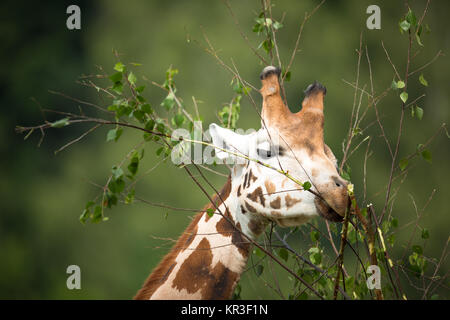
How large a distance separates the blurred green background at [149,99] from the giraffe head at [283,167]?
17.2 feet

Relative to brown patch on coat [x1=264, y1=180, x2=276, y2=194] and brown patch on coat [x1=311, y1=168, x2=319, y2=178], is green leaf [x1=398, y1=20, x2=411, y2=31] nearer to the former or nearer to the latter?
brown patch on coat [x1=311, y1=168, x2=319, y2=178]

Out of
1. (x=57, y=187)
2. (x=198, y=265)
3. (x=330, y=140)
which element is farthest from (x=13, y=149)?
(x=198, y=265)

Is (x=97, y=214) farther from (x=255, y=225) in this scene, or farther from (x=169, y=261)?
(x=255, y=225)

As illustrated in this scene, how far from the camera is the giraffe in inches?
118

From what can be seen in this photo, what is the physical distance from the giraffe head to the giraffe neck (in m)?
0.08

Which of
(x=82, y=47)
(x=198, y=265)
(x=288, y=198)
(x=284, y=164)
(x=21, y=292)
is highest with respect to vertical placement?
(x=82, y=47)

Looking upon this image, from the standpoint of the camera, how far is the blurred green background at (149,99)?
8.86 meters

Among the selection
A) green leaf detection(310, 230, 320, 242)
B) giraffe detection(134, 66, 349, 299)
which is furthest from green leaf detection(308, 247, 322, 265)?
giraffe detection(134, 66, 349, 299)

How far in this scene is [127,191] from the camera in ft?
9.74

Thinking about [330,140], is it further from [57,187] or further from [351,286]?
[351,286]

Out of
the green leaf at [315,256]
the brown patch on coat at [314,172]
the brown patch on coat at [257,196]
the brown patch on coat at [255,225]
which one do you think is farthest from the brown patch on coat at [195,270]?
the brown patch on coat at [314,172]

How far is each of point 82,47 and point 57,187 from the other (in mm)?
2592

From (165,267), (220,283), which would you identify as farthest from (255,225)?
(165,267)

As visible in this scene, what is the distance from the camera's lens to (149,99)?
9242mm
